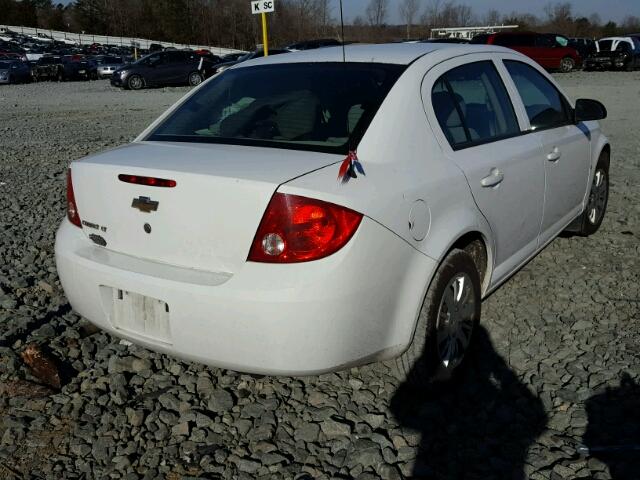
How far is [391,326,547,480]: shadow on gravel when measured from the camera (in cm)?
257

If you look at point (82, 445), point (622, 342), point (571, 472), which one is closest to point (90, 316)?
point (82, 445)

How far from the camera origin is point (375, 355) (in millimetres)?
2625

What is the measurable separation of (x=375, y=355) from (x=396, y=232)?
1.68 feet

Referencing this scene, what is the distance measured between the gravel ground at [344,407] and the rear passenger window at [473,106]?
114 centimetres

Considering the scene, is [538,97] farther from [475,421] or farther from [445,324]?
[475,421]

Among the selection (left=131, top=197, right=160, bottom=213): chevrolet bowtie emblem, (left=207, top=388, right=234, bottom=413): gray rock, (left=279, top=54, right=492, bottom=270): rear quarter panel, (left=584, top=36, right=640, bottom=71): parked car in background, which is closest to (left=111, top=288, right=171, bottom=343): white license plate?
(left=131, top=197, right=160, bottom=213): chevrolet bowtie emblem

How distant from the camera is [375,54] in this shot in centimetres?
333

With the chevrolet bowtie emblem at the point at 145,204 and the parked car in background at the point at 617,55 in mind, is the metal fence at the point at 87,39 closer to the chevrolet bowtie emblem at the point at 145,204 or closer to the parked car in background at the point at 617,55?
the parked car in background at the point at 617,55

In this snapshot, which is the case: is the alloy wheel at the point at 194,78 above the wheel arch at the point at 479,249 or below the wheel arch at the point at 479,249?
above

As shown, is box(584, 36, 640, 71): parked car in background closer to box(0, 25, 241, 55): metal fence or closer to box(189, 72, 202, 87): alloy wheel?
box(189, 72, 202, 87): alloy wheel

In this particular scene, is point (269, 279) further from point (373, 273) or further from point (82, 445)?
point (82, 445)

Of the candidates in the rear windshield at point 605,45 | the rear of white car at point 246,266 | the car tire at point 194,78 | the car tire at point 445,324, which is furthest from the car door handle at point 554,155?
the rear windshield at point 605,45

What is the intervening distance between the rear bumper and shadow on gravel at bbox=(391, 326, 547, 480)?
1.38 feet

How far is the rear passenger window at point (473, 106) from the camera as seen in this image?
3.13 metres
